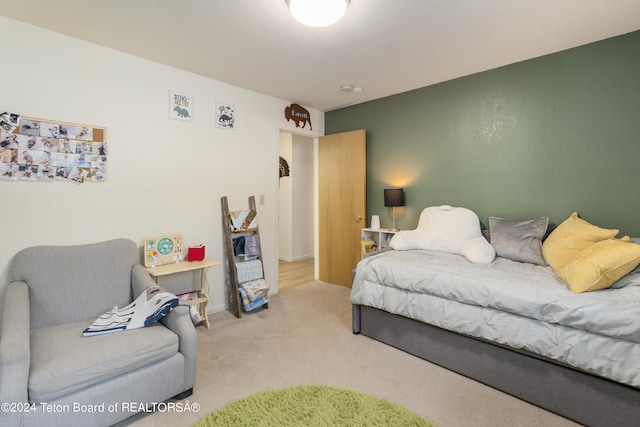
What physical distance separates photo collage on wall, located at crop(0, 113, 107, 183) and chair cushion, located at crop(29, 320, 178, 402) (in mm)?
1148

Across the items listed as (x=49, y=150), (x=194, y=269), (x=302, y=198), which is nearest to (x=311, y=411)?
(x=194, y=269)

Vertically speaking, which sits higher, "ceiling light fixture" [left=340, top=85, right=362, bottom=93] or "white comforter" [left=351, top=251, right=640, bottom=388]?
"ceiling light fixture" [left=340, top=85, right=362, bottom=93]

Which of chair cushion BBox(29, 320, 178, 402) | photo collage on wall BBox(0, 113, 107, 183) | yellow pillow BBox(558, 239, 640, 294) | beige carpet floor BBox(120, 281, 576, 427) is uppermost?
photo collage on wall BBox(0, 113, 107, 183)

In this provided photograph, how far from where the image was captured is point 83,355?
1.49 metres

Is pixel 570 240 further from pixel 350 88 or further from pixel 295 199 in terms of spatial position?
pixel 295 199

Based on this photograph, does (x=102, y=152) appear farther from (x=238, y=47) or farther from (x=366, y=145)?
(x=366, y=145)

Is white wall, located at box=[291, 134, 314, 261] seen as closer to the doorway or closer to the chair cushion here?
the doorway

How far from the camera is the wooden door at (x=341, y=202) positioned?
3887 millimetres

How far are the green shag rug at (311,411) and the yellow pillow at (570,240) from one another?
1.51m

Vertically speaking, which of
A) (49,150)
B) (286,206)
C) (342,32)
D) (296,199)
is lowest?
(286,206)

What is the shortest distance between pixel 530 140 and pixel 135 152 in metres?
3.61

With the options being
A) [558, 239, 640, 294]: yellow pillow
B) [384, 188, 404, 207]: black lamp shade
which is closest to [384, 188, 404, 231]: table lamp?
[384, 188, 404, 207]: black lamp shade

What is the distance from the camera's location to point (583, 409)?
160cm

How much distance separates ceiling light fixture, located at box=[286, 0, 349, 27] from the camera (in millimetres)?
1707
